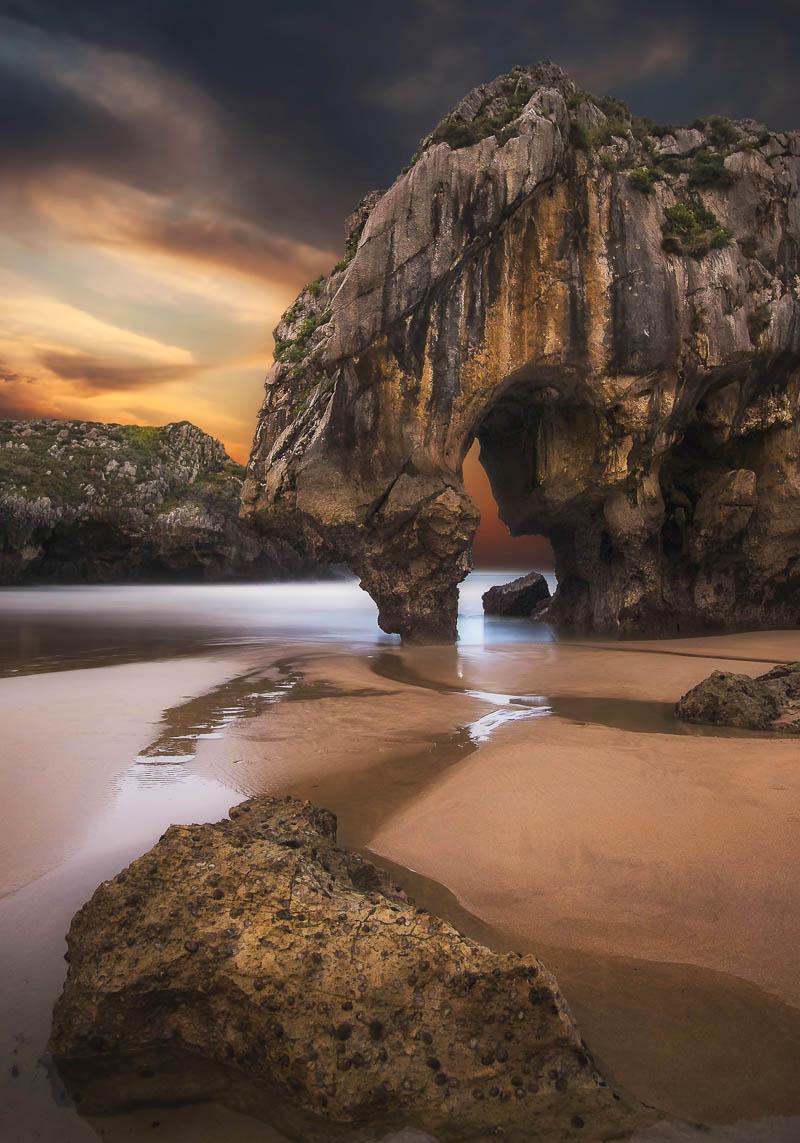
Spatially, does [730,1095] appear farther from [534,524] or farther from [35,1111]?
[534,524]

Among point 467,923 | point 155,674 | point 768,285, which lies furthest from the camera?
point 768,285

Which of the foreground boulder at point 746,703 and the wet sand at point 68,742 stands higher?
the foreground boulder at point 746,703

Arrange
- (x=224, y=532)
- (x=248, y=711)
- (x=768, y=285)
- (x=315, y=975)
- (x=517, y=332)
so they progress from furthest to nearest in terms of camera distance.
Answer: (x=224, y=532) → (x=768, y=285) → (x=517, y=332) → (x=248, y=711) → (x=315, y=975)

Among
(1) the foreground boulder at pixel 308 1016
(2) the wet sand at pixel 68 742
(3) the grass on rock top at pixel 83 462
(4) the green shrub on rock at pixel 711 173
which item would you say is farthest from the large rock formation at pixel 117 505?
(1) the foreground boulder at pixel 308 1016

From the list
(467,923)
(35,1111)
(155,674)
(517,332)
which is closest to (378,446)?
(517,332)

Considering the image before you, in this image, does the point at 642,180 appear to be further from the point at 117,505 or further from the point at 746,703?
the point at 117,505

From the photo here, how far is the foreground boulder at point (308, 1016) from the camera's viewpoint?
7.13ft

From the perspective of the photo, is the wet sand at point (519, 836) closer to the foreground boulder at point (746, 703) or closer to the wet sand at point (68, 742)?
the wet sand at point (68, 742)

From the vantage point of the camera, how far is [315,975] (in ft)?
7.93

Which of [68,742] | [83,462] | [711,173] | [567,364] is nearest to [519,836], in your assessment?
[68,742]

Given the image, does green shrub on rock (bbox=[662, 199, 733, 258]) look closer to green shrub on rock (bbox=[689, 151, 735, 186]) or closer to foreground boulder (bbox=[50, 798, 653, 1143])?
green shrub on rock (bbox=[689, 151, 735, 186])

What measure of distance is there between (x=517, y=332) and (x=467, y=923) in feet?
43.1

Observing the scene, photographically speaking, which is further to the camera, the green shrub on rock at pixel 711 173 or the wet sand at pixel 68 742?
the green shrub on rock at pixel 711 173

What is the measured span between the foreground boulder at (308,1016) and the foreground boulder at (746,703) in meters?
5.73
